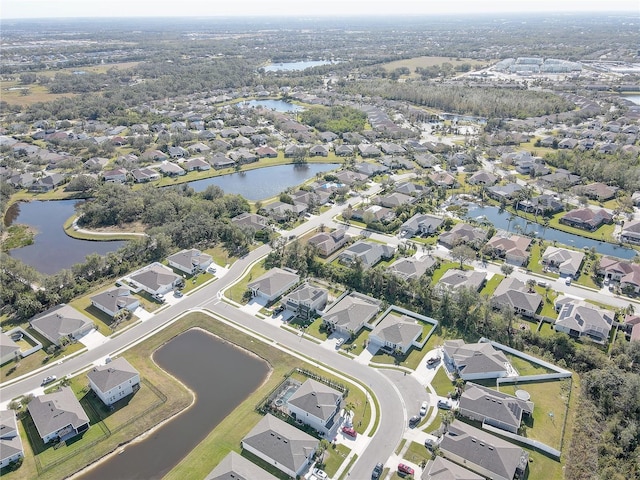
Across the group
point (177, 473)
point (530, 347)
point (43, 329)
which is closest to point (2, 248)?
point (43, 329)

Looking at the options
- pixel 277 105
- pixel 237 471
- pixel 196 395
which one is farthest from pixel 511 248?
pixel 277 105

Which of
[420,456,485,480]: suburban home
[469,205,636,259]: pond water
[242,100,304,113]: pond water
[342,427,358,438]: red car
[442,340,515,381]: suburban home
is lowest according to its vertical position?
[469,205,636,259]: pond water

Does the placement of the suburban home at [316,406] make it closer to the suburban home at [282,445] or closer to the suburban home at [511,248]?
the suburban home at [282,445]

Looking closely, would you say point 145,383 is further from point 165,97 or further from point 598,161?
point 165,97

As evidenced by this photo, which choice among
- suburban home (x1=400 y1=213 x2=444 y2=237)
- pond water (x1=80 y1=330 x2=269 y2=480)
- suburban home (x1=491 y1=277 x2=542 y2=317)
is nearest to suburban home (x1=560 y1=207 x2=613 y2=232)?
suburban home (x1=400 y1=213 x2=444 y2=237)

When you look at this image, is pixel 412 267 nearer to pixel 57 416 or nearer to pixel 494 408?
pixel 494 408

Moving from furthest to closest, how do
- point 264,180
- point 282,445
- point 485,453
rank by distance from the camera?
point 264,180
point 282,445
point 485,453

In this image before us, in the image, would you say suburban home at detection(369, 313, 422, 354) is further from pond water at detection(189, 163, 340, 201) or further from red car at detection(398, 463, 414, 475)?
pond water at detection(189, 163, 340, 201)
